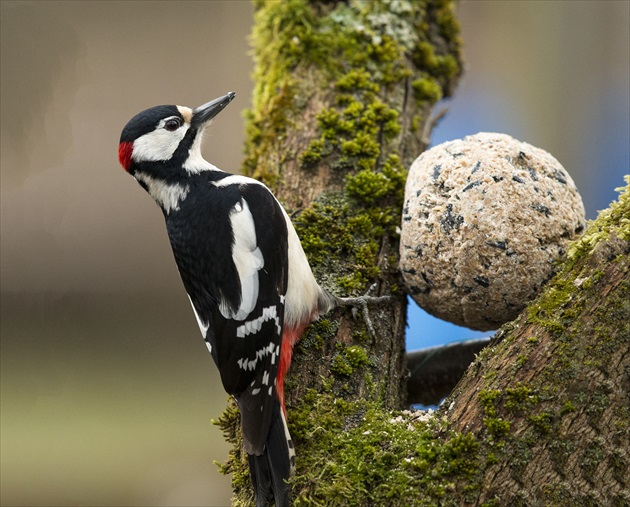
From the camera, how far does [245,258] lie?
2.41 metres

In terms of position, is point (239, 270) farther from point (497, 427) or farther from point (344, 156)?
point (497, 427)

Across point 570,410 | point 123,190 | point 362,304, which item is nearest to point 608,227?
point 570,410

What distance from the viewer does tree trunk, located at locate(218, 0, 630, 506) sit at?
5.90 ft

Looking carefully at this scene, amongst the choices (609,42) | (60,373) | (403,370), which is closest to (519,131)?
(609,42)

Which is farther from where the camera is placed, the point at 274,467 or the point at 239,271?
the point at 239,271

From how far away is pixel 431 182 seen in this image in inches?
94.0

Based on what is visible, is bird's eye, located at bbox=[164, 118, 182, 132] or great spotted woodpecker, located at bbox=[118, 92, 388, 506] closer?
great spotted woodpecker, located at bbox=[118, 92, 388, 506]

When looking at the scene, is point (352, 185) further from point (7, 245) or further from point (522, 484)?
point (7, 245)

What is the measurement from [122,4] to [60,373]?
9.53ft

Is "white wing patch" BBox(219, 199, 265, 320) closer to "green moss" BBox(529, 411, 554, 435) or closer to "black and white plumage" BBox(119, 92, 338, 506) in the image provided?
"black and white plumage" BBox(119, 92, 338, 506)

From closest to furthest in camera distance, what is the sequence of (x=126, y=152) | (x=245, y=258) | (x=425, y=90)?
(x=245, y=258) < (x=126, y=152) < (x=425, y=90)

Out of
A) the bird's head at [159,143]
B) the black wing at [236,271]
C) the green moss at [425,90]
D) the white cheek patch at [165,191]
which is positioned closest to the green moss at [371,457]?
the black wing at [236,271]

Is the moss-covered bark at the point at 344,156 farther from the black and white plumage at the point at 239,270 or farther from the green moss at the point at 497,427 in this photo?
the green moss at the point at 497,427

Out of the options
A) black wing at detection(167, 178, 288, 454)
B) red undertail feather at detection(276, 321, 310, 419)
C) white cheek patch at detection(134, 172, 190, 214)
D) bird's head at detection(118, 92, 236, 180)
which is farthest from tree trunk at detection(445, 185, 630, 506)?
bird's head at detection(118, 92, 236, 180)
